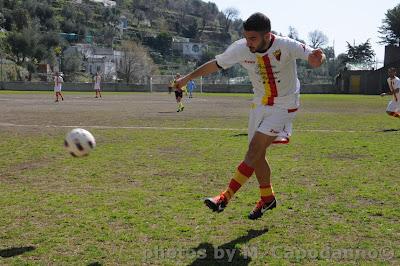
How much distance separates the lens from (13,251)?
4672mm

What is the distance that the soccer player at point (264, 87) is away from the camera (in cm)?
553

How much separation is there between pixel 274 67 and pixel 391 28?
93746 millimetres

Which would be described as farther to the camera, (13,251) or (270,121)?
(270,121)

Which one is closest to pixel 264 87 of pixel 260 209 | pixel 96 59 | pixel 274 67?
pixel 274 67

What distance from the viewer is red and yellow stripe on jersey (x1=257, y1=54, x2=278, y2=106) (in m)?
5.76

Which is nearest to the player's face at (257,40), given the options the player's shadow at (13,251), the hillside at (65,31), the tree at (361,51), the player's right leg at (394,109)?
the player's shadow at (13,251)

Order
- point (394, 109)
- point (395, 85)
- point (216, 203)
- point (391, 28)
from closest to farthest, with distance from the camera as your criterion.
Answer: point (216, 203), point (395, 85), point (394, 109), point (391, 28)

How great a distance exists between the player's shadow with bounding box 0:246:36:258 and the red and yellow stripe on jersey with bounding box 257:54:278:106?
3.06m

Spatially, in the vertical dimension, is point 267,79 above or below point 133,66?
below

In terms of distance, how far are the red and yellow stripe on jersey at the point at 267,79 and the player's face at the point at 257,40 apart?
0.45 ft

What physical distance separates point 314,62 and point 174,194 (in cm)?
275

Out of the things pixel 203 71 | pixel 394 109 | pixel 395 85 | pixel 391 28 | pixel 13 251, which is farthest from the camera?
pixel 391 28

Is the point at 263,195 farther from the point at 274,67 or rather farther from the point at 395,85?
the point at 395,85

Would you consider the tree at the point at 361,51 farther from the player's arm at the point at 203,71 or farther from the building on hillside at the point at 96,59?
the player's arm at the point at 203,71
